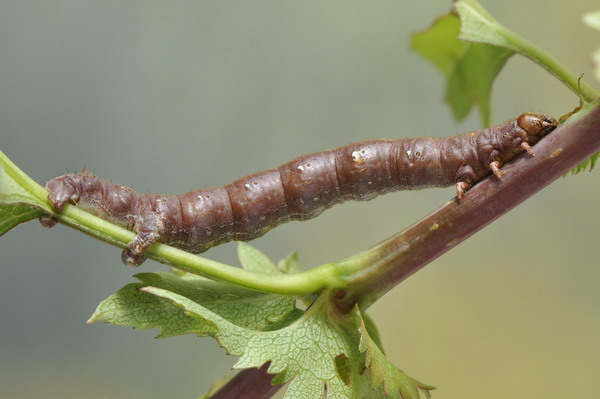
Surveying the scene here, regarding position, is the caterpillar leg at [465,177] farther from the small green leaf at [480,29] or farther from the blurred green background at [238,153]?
the blurred green background at [238,153]

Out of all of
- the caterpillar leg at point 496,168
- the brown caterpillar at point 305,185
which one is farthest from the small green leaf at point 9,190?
the caterpillar leg at point 496,168

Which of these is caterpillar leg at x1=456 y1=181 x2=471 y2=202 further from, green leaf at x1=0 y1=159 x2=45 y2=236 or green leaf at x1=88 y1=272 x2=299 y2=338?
green leaf at x1=0 y1=159 x2=45 y2=236

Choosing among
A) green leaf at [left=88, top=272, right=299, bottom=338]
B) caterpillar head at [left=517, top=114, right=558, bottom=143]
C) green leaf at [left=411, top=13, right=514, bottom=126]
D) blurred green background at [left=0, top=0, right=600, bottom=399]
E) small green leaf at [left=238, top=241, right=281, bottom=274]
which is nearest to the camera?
green leaf at [left=88, top=272, right=299, bottom=338]

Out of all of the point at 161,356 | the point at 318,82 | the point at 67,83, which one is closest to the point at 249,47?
the point at 318,82

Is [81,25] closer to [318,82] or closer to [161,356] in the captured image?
[318,82]

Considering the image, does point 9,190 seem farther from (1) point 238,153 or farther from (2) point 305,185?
(1) point 238,153

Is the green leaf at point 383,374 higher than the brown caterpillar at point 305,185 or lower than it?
lower

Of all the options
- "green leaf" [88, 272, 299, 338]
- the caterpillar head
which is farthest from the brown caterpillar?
"green leaf" [88, 272, 299, 338]
